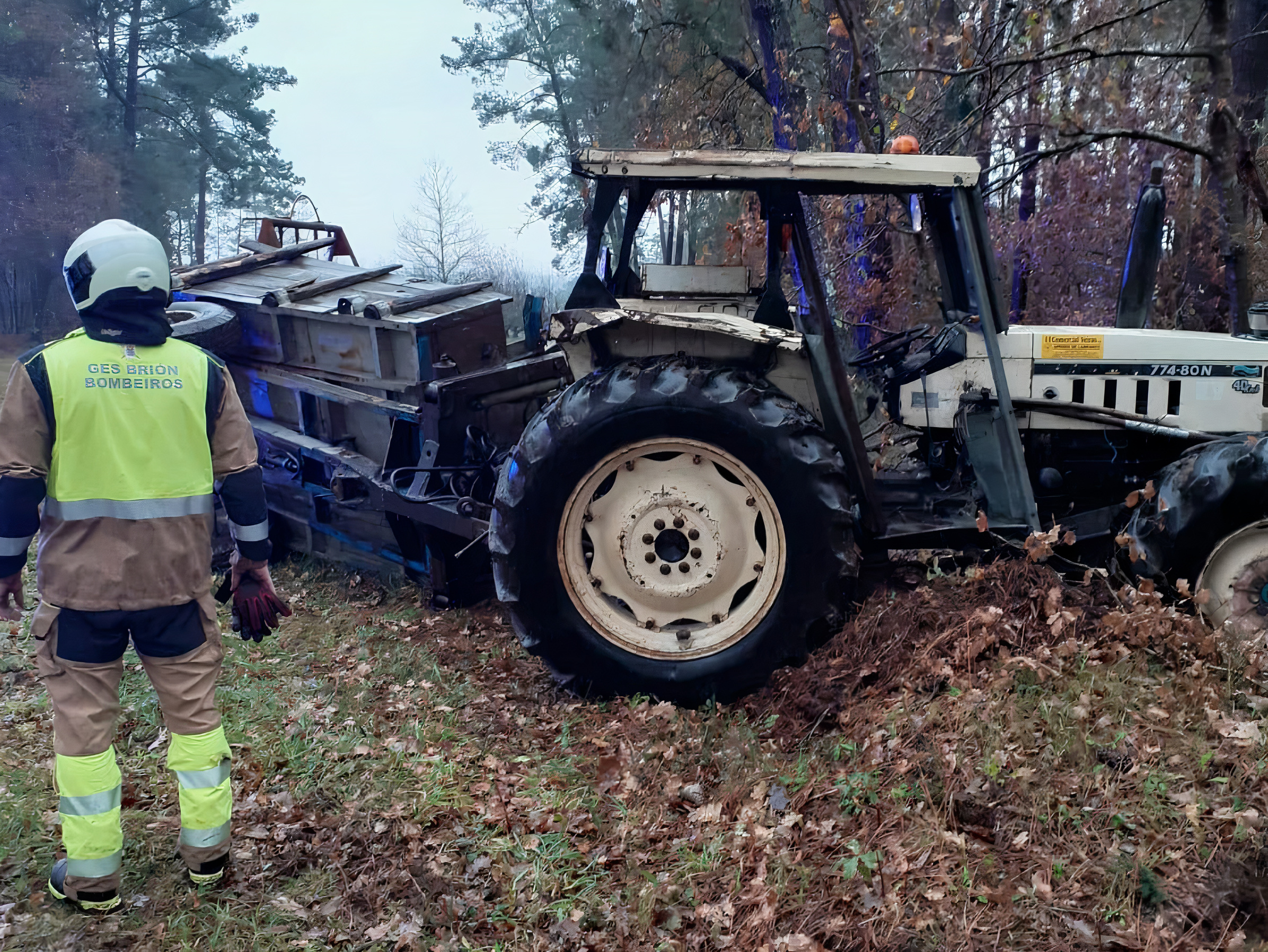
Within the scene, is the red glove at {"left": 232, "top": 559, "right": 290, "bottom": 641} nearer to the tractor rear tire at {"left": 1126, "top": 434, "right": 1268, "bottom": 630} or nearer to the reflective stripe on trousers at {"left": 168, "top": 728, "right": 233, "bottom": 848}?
the reflective stripe on trousers at {"left": 168, "top": 728, "right": 233, "bottom": 848}

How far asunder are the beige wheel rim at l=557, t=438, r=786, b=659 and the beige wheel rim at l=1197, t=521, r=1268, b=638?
1771 mm

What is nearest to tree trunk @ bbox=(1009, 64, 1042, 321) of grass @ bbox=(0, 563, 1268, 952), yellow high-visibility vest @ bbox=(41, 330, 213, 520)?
grass @ bbox=(0, 563, 1268, 952)

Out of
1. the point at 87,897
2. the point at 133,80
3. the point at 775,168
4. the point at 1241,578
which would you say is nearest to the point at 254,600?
the point at 87,897

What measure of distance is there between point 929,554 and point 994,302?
4.05ft

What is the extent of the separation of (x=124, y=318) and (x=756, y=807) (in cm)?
268

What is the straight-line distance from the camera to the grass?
9.36 ft

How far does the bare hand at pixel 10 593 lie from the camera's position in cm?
305

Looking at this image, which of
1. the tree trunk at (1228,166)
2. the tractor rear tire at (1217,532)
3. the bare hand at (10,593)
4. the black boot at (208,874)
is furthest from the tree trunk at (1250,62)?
the bare hand at (10,593)

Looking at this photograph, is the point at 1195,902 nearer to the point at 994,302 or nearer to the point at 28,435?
the point at 994,302

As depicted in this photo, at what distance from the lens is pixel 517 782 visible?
12.4ft

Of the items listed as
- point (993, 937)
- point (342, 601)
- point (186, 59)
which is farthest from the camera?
point (186, 59)

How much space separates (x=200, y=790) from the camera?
3.21 m

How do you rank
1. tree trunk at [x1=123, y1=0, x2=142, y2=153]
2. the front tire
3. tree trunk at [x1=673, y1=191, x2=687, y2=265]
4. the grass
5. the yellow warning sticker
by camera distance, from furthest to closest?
tree trunk at [x1=123, y1=0, x2=142, y2=153]
tree trunk at [x1=673, y1=191, x2=687, y2=265]
the yellow warning sticker
the front tire
the grass

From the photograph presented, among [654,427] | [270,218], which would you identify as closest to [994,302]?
[654,427]
